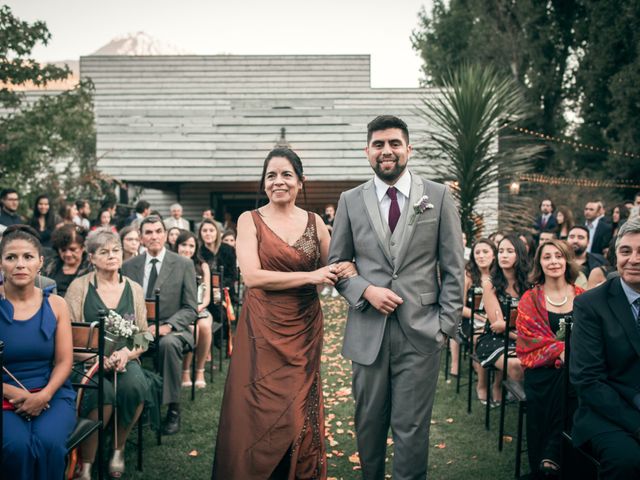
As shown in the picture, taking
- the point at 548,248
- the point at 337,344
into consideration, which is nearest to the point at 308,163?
the point at 337,344

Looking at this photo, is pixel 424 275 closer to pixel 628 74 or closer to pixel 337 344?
pixel 337 344

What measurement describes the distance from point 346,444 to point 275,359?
1619 millimetres

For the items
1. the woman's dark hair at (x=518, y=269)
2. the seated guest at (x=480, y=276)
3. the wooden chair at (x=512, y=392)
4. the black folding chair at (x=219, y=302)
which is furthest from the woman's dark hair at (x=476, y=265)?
the black folding chair at (x=219, y=302)

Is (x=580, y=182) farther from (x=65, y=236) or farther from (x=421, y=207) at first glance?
(x=421, y=207)

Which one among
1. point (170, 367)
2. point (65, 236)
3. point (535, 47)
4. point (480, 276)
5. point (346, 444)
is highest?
point (535, 47)

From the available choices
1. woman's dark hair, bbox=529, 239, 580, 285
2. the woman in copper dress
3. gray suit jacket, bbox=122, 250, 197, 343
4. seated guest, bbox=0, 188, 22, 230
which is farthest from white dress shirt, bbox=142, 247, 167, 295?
seated guest, bbox=0, 188, 22, 230

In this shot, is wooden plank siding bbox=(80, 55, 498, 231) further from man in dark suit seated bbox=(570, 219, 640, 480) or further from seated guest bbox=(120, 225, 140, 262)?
man in dark suit seated bbox=(570, 219, 640, 480)

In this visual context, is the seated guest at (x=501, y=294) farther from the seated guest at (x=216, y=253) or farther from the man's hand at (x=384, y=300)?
the seated guest at (x=216, y=253)

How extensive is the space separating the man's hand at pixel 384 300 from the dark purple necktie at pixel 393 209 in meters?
0.36

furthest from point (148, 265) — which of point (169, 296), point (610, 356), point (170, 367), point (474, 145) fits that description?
point (474, 145)

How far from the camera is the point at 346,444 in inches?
187

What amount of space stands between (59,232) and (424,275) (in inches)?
160

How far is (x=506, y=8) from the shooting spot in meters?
28.6

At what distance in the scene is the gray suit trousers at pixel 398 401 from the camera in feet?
10.0
